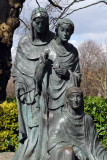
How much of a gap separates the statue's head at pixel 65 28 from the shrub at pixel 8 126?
14.9ft

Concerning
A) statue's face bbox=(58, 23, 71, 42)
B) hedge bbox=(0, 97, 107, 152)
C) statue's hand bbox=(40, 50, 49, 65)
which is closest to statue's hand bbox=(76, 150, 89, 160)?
statue's hand bbox=(40, 50, 49, 65)

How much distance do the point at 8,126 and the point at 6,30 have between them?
4795mm

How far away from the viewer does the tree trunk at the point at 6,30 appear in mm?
11336

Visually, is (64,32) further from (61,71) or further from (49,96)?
(49,96)

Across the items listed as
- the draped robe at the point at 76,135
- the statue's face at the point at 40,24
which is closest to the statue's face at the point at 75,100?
the draped robe at the point at 76,135

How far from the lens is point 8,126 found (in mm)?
8180

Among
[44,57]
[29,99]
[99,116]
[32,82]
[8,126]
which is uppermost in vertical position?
[44,57]

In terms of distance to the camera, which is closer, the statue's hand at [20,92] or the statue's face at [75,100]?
the statue's face at [75,100]

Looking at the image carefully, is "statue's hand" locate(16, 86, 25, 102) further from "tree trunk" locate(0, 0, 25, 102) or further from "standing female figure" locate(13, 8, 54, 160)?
"tree trunk" locate(0, 0, 25, 102)

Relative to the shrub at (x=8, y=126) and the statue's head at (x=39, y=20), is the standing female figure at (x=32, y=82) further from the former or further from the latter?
the shrub at (x=8, y=126)

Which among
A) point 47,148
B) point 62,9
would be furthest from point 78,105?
point 62,9

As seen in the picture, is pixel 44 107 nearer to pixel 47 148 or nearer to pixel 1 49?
pixel 47 148

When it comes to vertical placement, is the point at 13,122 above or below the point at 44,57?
below

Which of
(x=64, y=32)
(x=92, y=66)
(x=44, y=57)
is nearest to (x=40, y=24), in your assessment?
(x=64, y=32)
